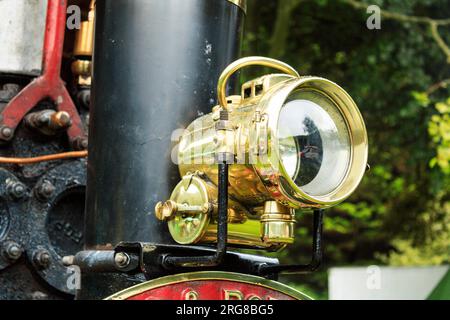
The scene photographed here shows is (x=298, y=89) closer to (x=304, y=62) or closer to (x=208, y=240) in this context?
(x=208, y=240)

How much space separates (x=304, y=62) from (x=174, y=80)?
212 inches

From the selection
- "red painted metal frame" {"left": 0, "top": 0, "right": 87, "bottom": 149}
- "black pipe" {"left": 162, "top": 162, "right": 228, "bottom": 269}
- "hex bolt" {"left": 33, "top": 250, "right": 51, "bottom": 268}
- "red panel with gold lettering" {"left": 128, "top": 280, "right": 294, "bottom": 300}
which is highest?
"red painted metal frame" {"left": 0, "top": 0, "right": 87, "bottom": 149}

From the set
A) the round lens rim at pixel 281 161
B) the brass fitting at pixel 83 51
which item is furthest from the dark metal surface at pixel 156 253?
the brass fitting at pixel 83 51

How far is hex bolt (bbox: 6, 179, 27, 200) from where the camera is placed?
2.57 metres

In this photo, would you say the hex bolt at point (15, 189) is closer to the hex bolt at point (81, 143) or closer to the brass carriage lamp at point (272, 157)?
the hex bolt at point (81, 143)

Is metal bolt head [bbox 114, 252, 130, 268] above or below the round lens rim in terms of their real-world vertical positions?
below

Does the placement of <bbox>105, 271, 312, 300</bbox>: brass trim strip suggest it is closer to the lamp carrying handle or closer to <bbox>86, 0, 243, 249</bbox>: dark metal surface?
<bbox>86, 0, 243, 249</bbox>: dark metal surface

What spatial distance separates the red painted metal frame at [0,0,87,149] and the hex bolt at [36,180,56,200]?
173 mm

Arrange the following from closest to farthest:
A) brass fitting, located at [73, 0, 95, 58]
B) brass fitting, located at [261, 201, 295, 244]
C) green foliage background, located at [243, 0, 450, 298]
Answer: brass fitting, located at [261, 201, 295, 244] < brass fitting, located at [73, 0, 95, 58] < green foliage background, located at [243, 0, 450, 298]

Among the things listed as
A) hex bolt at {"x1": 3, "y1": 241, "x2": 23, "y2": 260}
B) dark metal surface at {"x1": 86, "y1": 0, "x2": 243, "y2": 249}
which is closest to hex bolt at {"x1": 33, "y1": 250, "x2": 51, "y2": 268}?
hex bolt at {"x1": 3, "y1": 241, "x2": 23, "y2": 260}

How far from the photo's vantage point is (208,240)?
80.0 inches

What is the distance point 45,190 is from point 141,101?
2.06ft

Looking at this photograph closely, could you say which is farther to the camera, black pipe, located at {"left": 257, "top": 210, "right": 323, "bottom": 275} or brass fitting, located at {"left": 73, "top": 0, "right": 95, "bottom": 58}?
brass fitting, located at {"left": 73, "top": 0, "right": 95, "bottom": 58}

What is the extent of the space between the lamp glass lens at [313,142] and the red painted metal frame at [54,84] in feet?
3.36
